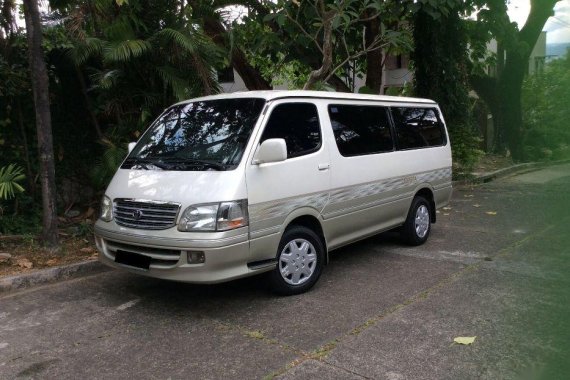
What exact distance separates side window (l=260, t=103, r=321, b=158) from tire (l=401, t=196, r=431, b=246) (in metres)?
2.08

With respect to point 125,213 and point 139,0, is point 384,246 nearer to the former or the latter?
point 125,213

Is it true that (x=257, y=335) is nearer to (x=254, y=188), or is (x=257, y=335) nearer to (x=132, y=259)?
(x=254, y=188)

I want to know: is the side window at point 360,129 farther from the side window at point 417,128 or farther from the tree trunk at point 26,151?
the tree trunk at point 26,151

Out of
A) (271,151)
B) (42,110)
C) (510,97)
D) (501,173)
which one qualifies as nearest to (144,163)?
(271,151)

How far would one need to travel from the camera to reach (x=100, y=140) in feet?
24.0

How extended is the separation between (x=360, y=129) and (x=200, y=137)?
180 cm

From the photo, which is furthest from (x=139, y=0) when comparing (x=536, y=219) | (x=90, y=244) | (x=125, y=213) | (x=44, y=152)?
(x=536, y=219)

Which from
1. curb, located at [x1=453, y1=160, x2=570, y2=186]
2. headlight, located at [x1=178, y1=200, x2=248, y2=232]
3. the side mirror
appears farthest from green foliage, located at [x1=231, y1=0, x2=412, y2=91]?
headlight, located at [x1=178, y1=200, x2=248, y2=232]

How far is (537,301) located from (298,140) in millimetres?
2609

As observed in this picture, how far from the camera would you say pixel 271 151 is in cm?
433

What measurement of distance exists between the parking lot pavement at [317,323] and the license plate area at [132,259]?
0.45m

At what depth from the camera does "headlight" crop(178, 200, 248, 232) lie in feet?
13.6

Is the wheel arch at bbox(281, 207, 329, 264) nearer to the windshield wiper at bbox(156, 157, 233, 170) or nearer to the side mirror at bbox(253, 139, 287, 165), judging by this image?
the side mirror at bbox(253, 139, 287, 165)

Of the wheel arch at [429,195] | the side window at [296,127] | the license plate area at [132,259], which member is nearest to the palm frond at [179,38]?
the side window at [296,127]
